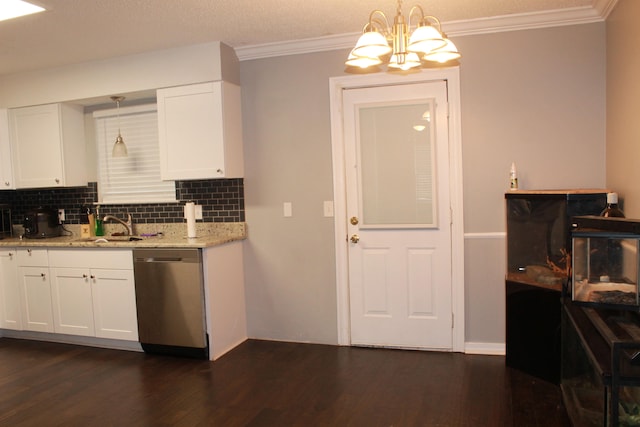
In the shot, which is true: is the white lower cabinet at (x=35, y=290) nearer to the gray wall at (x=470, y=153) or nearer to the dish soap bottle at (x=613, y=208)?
the gray wall at (x=470, y=153)

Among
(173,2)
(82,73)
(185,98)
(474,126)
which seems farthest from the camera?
(82,73)

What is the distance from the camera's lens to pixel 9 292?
169 inches

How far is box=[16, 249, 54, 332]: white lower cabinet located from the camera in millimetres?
4121

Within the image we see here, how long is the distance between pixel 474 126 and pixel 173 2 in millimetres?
2176

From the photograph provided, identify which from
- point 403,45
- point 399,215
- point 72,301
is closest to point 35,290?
point 72,301

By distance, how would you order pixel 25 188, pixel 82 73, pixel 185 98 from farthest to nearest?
pixel 25 188 → pixel 82 73 → pixel 185 98

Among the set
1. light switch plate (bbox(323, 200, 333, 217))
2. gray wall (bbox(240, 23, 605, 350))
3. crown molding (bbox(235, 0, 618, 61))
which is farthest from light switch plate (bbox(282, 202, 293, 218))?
crown molding (bbox(235, 0, 618, 61))

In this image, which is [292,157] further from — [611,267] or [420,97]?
[611,267]

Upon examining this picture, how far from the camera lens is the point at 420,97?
356 centimetres

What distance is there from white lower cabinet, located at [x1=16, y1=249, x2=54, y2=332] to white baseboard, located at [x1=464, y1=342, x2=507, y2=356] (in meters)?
3.45

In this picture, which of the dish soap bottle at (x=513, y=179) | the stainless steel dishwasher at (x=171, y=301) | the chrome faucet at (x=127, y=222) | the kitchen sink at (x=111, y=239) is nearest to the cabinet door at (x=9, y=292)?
the kitchen sink at (x=111, y=239)

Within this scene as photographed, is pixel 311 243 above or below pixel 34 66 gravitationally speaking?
below

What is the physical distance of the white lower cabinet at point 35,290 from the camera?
162 inches

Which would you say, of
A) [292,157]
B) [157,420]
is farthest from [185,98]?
[157,420]
